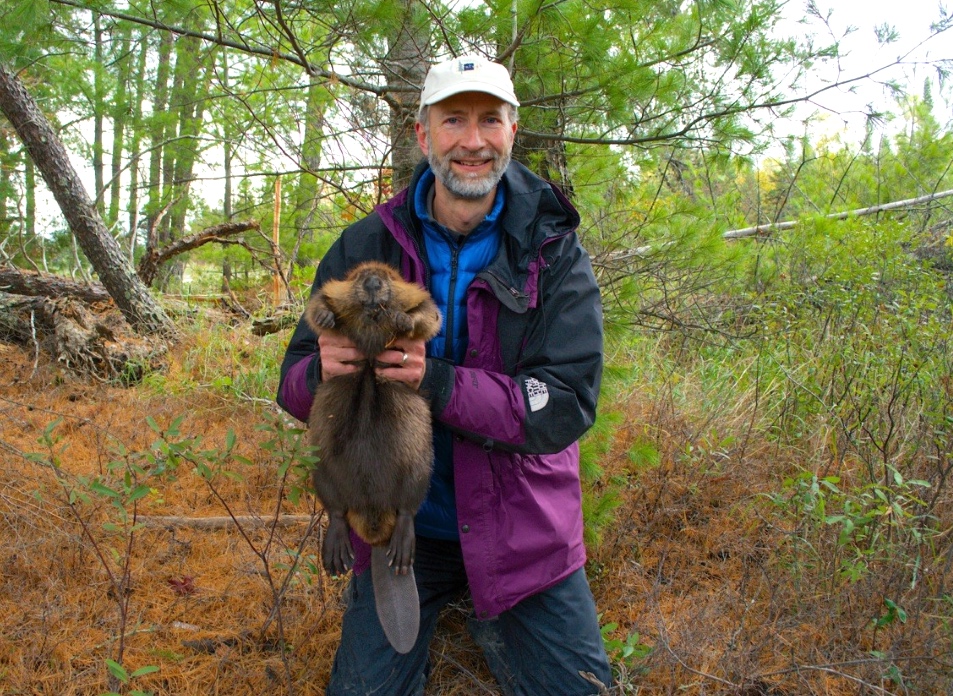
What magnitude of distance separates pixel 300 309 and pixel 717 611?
13.7 ft

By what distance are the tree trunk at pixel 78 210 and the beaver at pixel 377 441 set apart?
14.3 feet

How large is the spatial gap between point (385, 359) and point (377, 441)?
0.29 metres

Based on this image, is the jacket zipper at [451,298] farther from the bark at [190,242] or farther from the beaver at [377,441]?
the bark at [190,242]

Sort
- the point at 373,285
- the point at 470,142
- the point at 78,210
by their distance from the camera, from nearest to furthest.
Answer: the point at 373,285
the point at 470,142
the point at 78,210

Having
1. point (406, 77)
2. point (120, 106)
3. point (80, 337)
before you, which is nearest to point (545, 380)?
point (406, 77)

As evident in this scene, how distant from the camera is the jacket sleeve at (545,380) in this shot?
246 cm

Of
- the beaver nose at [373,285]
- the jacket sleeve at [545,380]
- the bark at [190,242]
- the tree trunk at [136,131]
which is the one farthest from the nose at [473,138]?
the bark at [190,242]

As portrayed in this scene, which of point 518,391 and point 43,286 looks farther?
point 43,286

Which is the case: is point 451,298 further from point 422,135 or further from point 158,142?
point 158,142

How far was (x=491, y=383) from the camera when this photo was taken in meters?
2.50

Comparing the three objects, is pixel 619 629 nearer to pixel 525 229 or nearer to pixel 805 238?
pixel 525 229

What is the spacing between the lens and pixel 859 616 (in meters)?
2.96

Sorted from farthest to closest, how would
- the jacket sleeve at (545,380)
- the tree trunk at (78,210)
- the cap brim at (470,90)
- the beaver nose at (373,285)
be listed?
1. the tree trunk at (78,210)
2. the cap brim at (470,90)
3. the jacket sleeve at (545,380)
4. the beaver nose at (373,285)

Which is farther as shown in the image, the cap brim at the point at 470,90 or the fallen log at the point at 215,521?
the fallen log at the point at 215,521
